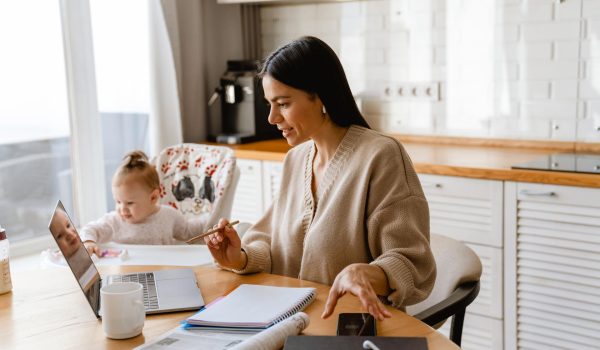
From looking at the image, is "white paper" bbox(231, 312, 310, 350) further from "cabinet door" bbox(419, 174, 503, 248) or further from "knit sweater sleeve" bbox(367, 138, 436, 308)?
"cabinet door" bbox(419, 174, 503, 248)

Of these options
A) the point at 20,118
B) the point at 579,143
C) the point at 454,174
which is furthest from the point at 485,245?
the point at 20,118

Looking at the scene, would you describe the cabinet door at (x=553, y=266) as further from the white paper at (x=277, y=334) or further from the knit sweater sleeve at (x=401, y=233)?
the white paper at (x=277, y=334)

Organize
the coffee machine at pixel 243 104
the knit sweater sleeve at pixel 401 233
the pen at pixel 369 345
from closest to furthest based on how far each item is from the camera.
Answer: the pen at pixel 369 345 < the knit sweater sleeve at pixel 401 233 < the coffee machine at pixel 243 104

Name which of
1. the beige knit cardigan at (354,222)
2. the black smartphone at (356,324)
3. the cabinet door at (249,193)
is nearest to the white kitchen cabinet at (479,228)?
the cabinet door at (249,193)

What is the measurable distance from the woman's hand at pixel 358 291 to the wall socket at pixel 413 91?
79.9 inches

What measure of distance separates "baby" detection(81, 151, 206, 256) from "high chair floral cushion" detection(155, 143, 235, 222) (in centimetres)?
22

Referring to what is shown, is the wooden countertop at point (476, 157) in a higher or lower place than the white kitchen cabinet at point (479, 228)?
higher

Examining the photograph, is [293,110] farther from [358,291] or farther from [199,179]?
[199,179]

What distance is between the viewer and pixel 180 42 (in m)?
3.70

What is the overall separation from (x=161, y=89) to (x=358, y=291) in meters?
2.39

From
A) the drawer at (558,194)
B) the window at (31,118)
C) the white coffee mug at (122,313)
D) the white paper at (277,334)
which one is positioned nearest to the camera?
the white paper at (277,334)

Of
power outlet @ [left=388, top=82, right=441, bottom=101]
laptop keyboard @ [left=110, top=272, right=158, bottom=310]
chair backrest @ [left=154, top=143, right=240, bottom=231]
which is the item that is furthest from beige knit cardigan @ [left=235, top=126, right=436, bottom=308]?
power outlet @ [left=388, top=82, right=441, bottom=101]

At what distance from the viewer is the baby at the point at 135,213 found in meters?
2.49

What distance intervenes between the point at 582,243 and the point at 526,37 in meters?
0.99
